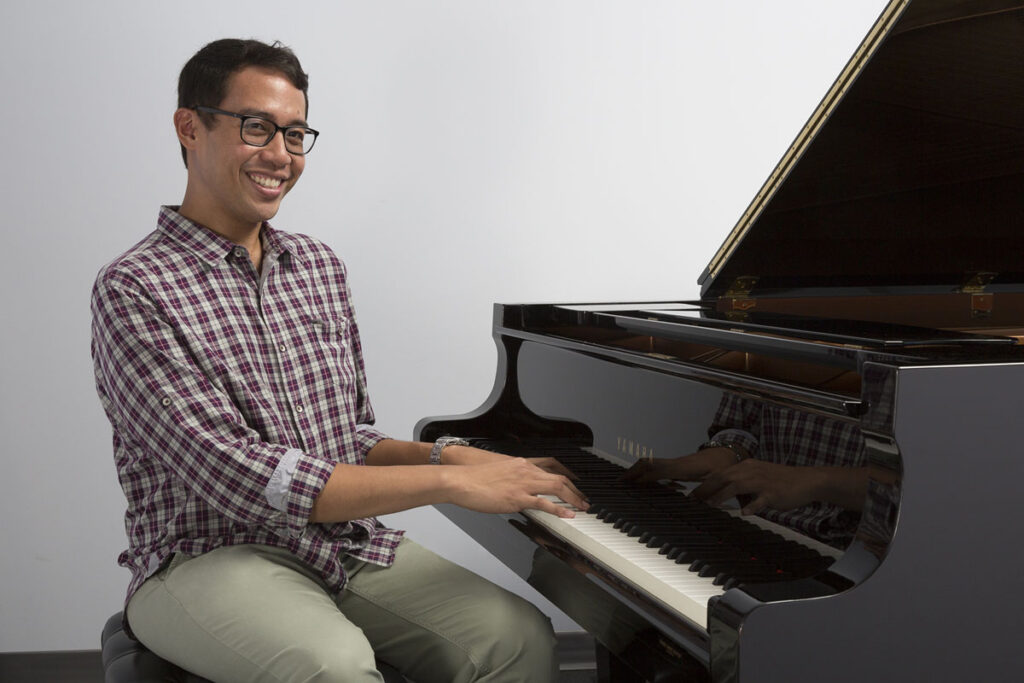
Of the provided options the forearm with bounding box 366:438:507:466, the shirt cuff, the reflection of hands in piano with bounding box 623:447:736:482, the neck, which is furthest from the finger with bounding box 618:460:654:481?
the neck

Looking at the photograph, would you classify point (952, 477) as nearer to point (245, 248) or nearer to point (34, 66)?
point (245, 248)

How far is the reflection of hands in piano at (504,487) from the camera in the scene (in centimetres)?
159

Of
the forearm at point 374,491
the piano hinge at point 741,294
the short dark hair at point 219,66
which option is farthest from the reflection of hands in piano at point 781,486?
→ the short dark hair at point 219,66

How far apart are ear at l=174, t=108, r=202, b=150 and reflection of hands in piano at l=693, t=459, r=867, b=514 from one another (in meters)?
1.01

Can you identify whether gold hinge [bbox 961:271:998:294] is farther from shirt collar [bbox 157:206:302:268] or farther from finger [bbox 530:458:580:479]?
shirt collar [bbox 157:206:302:268]

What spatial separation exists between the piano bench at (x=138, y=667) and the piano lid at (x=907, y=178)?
1138 millimetres

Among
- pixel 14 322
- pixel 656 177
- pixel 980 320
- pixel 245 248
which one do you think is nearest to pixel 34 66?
pixel 14 322

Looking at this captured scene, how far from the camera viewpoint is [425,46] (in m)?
2.93

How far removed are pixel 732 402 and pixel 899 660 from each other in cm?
45

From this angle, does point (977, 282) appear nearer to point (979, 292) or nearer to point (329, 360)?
point (979, 292)

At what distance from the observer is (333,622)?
1.56 m

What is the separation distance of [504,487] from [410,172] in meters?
1.56

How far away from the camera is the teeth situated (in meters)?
1.73

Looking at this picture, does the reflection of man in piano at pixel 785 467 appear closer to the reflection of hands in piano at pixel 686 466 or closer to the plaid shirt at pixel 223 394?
the reflection of hands in piano at pixel 686 466
